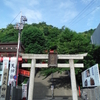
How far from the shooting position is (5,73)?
36.0 feet

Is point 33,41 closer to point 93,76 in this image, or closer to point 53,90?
point 53,90

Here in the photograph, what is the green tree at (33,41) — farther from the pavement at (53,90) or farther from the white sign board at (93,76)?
the white sign board at (93,76)

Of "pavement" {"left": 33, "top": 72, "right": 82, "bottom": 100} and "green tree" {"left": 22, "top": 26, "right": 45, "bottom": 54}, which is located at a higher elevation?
"green tree" {"left": 22, "top": 26, "right": 45, "bottom": 54}

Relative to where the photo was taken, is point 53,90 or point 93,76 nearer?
point 93,76

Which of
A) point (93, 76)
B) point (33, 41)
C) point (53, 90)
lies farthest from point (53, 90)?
point (33, 41)

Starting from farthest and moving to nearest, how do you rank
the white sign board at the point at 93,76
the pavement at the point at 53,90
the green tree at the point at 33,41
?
the green tree at the point at 33,41 < the pavement at the point at 53,90 < the white sign board at the point at 93,76

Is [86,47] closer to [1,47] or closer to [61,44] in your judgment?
[61,44]

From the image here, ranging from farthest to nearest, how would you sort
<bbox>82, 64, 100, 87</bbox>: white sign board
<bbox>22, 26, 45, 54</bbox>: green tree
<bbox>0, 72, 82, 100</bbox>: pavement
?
<bbox>22, 26, 45, 54</bbox>: green tree < <bbox>0, 72, 82, 100</bbox>: pavement < <bbox>82, 64, 100, 87</bbox>: white sign board

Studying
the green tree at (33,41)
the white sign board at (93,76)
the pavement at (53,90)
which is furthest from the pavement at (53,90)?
the green tree at (33,41)

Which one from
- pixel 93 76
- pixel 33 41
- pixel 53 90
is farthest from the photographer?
pixel 33 41

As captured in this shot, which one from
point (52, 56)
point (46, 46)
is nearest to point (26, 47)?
point (46, 46)

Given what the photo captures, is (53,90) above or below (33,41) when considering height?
A: below

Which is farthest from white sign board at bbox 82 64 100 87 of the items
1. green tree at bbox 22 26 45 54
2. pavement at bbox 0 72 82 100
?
green tree at bbox 22 26 45 54

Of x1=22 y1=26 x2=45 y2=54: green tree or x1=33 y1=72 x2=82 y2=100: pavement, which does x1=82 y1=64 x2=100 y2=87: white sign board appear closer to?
x1=33 y1=72 x2=82 y2=100: pavement
